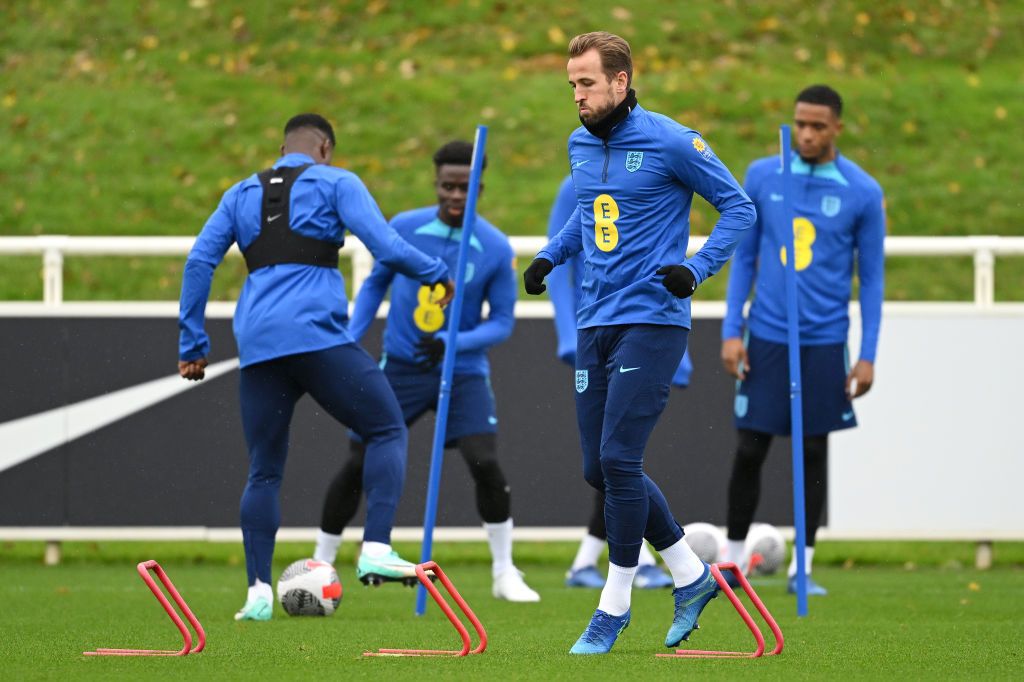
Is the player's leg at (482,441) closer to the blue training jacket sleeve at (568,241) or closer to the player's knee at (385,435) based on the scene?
the player's knee at (385,435)

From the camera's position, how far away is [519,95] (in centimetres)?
1870

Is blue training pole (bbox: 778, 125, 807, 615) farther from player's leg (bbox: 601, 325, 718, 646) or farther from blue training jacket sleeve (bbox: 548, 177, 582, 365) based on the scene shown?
player's leg (bbox: 601, 325, 718, 646)

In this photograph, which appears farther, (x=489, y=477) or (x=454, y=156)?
(x=489, y=477)

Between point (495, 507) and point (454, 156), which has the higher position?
point (454, 156)

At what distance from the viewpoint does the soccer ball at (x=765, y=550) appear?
1027 centimetres

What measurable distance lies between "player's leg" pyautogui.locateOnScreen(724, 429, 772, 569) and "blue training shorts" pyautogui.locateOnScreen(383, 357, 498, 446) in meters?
1.22

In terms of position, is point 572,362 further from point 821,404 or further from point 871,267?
point 871,267

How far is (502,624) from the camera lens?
25.5 feet

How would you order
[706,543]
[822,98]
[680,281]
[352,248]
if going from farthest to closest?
[352,248]
[706,543]
[822,98]
[680,281]

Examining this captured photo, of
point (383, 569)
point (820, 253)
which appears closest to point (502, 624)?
point (383, 569)

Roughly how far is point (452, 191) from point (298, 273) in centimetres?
166

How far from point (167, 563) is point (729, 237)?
6.10 m

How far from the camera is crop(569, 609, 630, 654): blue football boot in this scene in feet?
20.8

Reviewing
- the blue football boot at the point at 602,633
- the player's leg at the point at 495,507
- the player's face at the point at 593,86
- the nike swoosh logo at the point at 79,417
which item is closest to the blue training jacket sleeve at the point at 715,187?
the player's face at the point at 593,86
